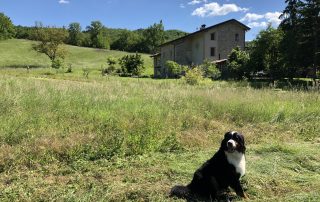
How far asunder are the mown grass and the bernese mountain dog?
41 cm

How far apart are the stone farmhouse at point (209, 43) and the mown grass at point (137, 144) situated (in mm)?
38741

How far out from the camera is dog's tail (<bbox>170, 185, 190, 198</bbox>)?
4.95 meters

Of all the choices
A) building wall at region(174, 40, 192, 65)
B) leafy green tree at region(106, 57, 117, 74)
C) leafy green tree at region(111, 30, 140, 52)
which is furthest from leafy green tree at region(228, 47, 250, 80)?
leafy green tree at region(111, 30, 140, 52)

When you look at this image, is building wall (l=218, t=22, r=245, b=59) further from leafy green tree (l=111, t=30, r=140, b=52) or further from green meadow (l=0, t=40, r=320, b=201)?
leafy green tree (l=111, t=30, r=140, b=52)

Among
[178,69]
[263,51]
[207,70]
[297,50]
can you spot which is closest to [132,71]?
[178,69]

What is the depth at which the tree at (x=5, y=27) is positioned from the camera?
8412cm

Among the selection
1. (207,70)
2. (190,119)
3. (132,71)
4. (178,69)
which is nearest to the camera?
(190,119)

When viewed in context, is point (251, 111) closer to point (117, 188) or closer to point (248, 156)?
point (248, 156)

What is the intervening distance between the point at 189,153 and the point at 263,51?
114 feet

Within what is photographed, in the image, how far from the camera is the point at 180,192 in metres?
4.98

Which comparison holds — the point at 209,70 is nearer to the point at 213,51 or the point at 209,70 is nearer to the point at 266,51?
the point at 266,51

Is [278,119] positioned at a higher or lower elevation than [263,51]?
lower

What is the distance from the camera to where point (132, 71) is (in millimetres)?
48906

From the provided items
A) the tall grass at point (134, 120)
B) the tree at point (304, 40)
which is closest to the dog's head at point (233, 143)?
the tall grass at point (134, 120)
